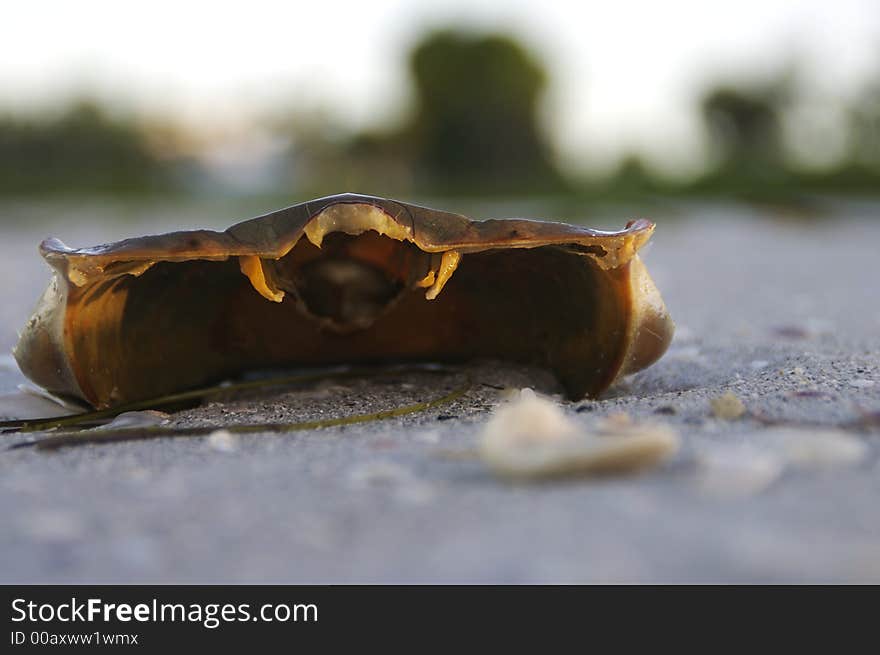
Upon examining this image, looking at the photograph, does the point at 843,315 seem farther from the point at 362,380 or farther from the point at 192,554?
the point at 192,554

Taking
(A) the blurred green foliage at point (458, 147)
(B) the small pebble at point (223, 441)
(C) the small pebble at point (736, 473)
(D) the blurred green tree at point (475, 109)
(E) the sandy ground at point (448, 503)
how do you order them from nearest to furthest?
(E) the sandy ground at point (448, 503)
(C) the small pebble at point (736, 473)
(B) the small pebble at point (223, 441)
(A) the blurred green foliage at point (458, 147)
(D) the blurred green tree at point (475, 109)

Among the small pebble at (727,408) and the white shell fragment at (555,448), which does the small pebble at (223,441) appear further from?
the small pebble at (727,408)

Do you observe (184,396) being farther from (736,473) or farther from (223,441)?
(736,473)

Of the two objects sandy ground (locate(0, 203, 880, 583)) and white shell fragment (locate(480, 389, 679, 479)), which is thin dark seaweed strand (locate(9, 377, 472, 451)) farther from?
white shell fragment (locate(480, 389, 679, 479))

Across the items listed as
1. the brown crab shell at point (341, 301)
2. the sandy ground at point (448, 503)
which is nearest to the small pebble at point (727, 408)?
the sandy ground at point (448, 503)

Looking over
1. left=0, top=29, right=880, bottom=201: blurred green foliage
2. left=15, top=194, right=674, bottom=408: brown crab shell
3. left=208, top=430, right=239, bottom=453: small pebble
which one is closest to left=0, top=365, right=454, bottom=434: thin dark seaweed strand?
left=15, top=194, right=674, bottom=408: brown crab shell

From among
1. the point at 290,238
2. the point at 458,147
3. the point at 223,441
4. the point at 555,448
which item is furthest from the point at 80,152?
the point at 555,448

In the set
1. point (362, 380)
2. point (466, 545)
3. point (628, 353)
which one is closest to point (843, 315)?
point (628, 353)
